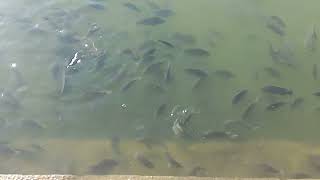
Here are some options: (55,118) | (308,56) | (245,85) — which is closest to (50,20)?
(55,118)

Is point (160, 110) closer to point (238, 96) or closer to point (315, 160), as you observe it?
point (238, 96)

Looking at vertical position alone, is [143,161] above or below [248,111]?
below

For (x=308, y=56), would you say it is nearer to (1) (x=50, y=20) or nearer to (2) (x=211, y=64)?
(2) (x=211, y=64)

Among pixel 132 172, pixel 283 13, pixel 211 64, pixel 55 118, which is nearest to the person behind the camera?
pixel 132 172

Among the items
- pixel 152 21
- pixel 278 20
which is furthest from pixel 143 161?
pixel 278 20

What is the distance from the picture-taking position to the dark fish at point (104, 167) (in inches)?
111

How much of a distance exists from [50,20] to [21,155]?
132 cm

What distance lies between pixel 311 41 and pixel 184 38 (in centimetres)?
91

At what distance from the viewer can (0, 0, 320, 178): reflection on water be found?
2904 mm

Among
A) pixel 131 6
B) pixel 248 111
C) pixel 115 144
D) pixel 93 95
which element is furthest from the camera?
pixel 131 6

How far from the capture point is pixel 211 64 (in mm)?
3502

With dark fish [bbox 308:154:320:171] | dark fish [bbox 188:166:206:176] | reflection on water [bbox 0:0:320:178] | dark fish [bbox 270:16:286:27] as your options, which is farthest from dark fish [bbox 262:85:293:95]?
dark fish [bbox 188:166:206:176]

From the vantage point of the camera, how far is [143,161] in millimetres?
2877

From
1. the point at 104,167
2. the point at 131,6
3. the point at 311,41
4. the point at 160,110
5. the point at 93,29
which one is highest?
the point at 311,41
